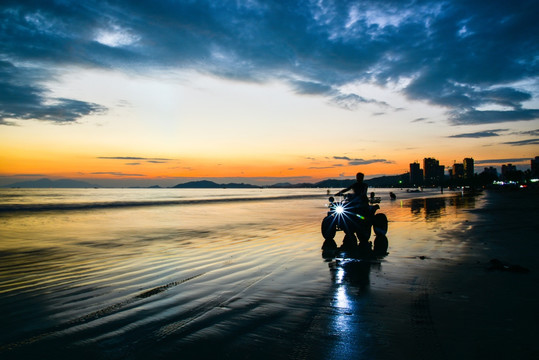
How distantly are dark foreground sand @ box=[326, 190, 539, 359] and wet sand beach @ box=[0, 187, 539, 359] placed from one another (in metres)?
0.02

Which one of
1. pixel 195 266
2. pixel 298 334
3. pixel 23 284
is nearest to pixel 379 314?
pixel 298 334

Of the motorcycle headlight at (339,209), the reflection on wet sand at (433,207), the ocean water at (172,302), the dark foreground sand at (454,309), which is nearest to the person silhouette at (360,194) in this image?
the motorcycle headlight at (339,209)

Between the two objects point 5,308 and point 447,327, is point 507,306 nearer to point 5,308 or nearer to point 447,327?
point 447,327

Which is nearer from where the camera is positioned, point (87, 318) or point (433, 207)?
point (87, 318)

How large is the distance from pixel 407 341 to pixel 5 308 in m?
5.40

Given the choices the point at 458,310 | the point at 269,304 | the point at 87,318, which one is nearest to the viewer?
the point at 87,318

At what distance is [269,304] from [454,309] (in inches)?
101

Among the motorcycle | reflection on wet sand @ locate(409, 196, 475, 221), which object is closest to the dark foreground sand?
the motorcycle

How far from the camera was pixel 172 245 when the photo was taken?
10.5 meters

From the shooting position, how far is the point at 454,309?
439 centimetres

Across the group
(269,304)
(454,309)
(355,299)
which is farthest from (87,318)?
(454,309)

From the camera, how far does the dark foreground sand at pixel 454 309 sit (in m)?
3.24

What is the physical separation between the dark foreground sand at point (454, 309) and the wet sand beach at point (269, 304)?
2 centimetres

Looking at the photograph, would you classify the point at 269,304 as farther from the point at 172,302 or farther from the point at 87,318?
the point at 87,318
